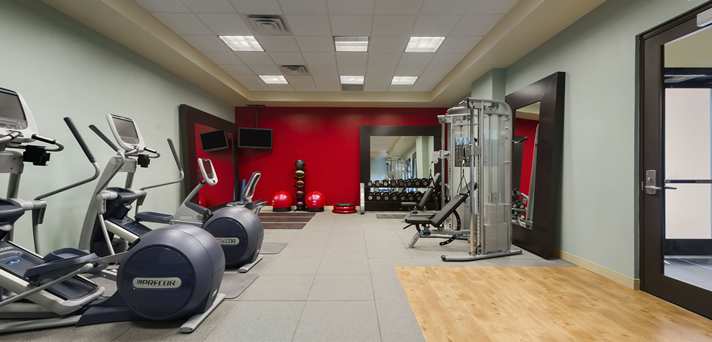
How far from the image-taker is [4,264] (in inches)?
83.6

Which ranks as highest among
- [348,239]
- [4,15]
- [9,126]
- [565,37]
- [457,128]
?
[565,37]

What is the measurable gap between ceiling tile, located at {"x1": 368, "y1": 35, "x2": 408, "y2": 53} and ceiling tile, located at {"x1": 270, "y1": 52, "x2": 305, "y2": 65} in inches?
50.6

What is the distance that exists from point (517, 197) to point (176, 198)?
577cm

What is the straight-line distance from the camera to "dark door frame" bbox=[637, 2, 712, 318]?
2.57m

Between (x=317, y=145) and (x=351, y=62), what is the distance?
3450mm

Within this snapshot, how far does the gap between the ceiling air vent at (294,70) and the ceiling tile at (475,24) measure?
2928 mm

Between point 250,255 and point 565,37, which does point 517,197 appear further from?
point 250,255

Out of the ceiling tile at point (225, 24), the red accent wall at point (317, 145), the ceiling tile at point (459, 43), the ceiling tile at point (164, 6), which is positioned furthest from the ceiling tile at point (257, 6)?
Result: the red accent wall at point (317, 145)

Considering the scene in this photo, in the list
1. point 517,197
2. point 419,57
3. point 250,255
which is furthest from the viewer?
point 419,57

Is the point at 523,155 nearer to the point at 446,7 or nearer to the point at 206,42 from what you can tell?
the point at 446,7

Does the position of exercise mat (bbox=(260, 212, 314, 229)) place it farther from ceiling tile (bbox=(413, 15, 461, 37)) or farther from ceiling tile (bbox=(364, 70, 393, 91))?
ceiling tile (bbox=(413, 15, 461, 37))

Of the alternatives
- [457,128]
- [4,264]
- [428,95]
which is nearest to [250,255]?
[4,264]

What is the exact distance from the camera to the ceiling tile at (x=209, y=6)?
3666 mm

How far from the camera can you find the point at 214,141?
7199 millimetres
